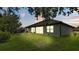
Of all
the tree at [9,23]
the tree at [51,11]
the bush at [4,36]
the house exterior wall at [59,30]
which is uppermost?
the tree at [51,11]

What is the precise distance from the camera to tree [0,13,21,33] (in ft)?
18.7

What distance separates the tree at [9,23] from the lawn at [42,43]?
0.32 feet

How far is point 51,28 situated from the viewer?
5.70m

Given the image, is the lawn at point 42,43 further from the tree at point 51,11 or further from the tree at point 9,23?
the tree at point 51,11

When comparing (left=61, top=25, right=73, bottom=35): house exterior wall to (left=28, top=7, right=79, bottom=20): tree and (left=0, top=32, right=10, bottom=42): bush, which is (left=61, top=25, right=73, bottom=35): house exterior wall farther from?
(left=0, top=32, right=10, bottom=42): bush

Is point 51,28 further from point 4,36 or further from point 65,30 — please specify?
point 4,36

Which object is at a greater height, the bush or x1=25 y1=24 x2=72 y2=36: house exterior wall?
x1=25 y1=24 x2=72 y2=36: house exterior wall

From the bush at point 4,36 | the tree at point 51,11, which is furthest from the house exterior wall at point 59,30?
the bush at point 4,36

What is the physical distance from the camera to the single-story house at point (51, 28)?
5.69 m

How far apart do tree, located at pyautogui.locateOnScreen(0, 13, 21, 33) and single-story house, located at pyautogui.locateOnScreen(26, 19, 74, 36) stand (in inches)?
5.8

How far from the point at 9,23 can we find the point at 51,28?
1.69ft

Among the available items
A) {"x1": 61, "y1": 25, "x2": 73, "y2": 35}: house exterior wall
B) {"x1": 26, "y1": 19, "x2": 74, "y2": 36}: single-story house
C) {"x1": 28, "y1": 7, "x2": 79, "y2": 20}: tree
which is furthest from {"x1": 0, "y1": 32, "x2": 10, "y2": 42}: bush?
{"x1": 61, "y1": 25, "x2": 73, "y2": 35}: house exterior wall
